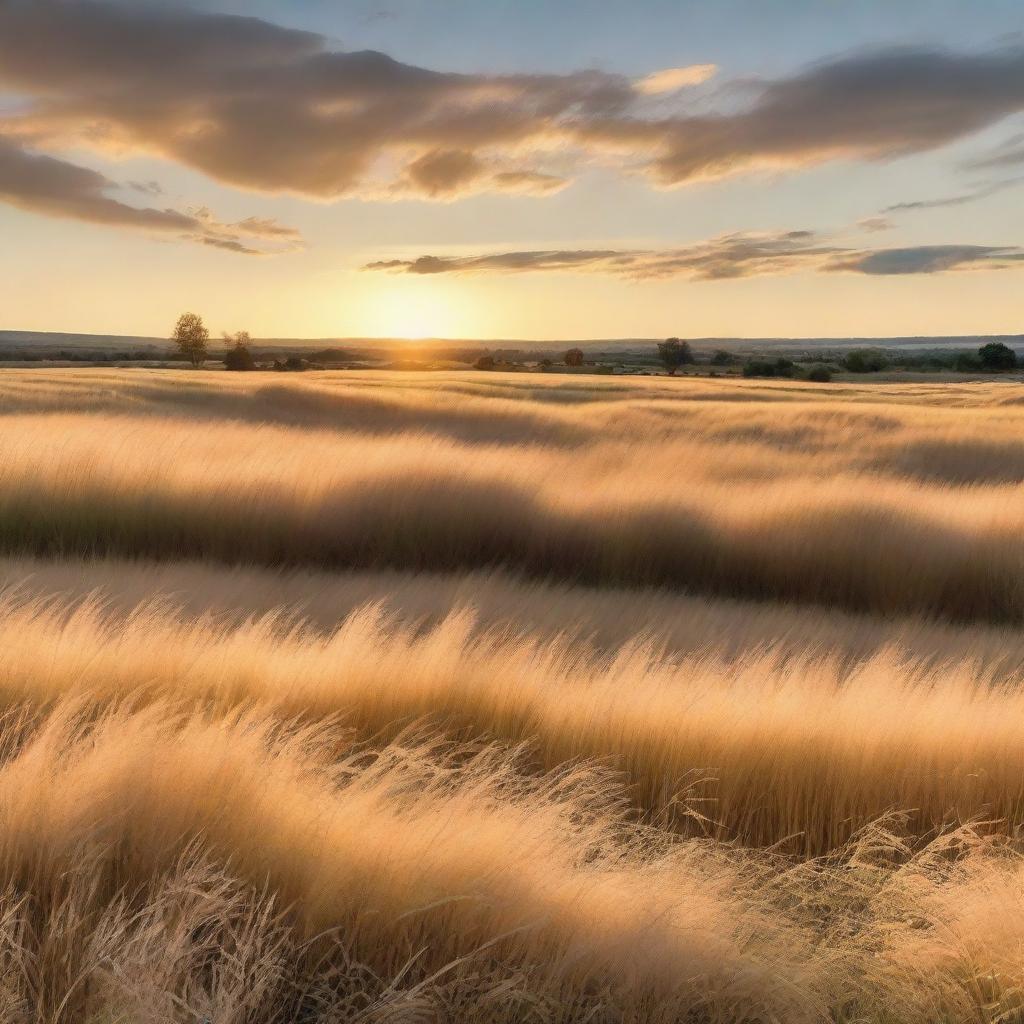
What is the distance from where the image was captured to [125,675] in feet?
12.4

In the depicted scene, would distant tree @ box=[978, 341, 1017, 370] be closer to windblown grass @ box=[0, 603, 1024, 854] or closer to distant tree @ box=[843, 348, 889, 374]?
distant tree @ box=[843, 348, 889, 374]

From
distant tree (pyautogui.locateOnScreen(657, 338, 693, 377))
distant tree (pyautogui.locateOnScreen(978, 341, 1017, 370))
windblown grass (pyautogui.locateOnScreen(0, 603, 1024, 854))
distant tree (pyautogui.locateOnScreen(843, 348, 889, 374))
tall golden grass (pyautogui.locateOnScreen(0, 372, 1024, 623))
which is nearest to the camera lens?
windblown grass (pyautogui.locateOnScreen(0, 603, 1024, 854))

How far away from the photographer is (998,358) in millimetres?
77062

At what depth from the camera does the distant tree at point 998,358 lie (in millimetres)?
76562

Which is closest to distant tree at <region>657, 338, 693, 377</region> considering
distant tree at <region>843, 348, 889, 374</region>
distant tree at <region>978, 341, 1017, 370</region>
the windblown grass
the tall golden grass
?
distant tree at <region>843, 348, 889, 374</region>

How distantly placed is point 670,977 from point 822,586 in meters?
6.52

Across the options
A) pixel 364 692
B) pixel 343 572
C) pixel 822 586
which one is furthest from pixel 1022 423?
pixel 364 692

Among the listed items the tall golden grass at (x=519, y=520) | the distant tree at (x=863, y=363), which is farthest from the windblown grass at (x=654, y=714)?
the distant tree at (x=863, y=363)

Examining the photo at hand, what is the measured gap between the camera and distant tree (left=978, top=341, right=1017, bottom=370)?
7656 centimetres

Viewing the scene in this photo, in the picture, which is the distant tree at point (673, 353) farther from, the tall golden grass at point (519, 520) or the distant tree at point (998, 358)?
the tall golden grass at point (519, 520)

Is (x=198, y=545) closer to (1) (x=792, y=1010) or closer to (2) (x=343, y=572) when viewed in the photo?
(2) (x=343, y=572)

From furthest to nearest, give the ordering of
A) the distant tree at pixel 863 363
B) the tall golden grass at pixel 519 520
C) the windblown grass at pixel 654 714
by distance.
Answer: the distant tree at pixel 863 363 → the tall golden grass at pixel 519 520 → the windblown grass at pixel 654 714

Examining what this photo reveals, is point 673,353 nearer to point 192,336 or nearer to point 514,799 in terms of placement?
point 192,336

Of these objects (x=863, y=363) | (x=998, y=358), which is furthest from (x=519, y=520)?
(x=998, y=358)
